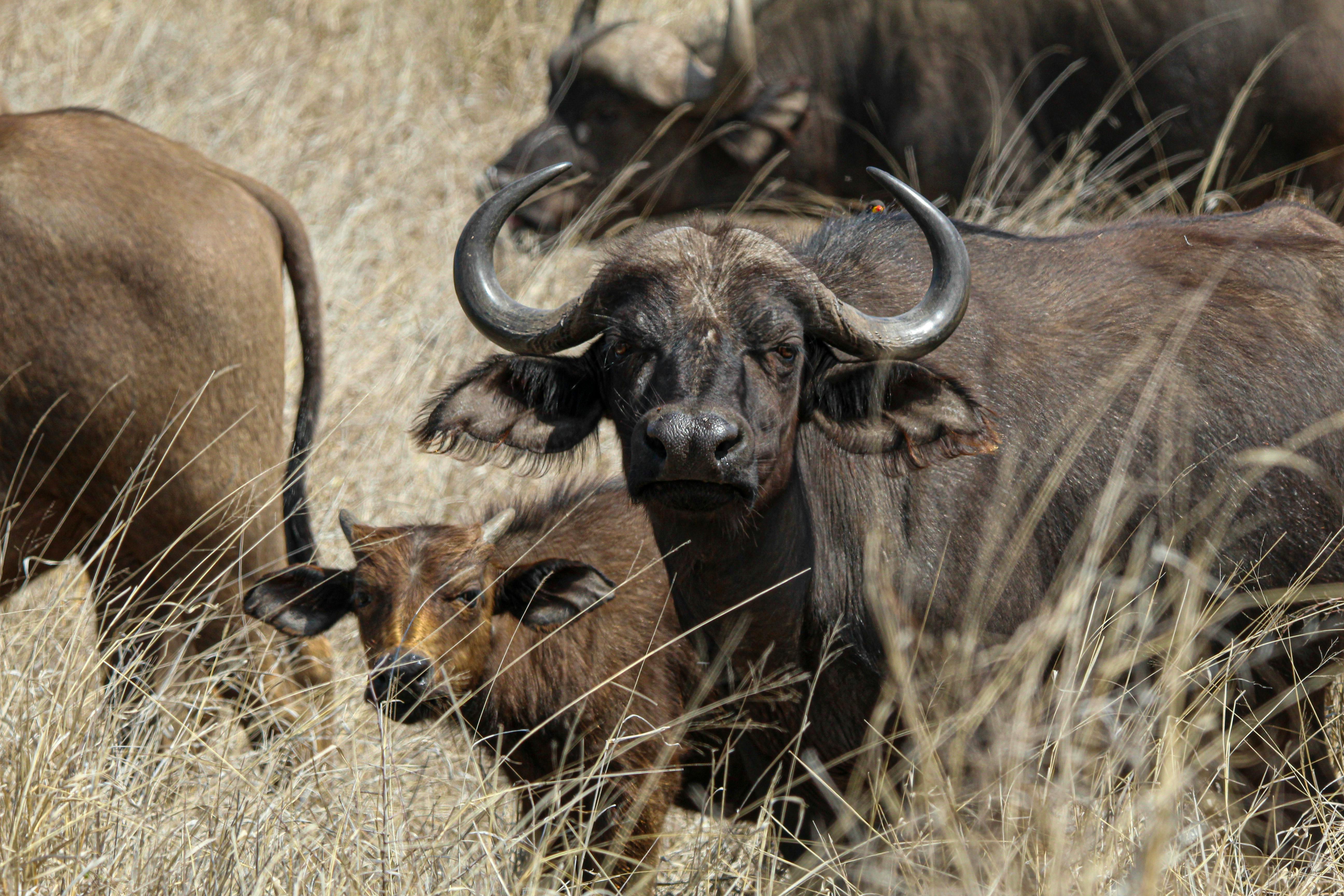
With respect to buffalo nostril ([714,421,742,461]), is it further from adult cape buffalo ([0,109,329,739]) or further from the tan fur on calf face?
adult cape buffalo ([0,109,329,739])

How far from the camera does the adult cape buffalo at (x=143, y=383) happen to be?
4.33m

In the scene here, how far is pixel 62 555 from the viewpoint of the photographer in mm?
4660

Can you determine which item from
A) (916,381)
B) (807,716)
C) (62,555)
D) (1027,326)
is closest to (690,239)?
(916,381)

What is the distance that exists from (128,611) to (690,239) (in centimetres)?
251

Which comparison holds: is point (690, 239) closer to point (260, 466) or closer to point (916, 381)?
point (916, 381)

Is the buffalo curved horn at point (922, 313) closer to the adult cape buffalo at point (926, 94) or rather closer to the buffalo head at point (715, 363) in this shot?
the buffalo head at point (715, 363)

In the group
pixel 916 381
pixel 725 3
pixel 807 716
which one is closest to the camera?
pixel 916 381

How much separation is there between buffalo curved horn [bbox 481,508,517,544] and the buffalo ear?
24 centimetres

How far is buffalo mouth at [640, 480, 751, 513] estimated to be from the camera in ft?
10.3

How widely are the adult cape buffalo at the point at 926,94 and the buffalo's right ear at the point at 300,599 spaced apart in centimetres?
352

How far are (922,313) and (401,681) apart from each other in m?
1.70

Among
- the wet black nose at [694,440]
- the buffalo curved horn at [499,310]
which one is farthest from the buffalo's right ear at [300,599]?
the wet black nose at [694,440]

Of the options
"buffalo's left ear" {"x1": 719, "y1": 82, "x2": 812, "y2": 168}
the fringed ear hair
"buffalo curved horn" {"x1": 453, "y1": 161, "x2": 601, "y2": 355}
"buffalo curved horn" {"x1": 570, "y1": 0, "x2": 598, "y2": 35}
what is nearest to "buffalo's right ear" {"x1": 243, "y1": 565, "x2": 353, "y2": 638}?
the fringed ear hair

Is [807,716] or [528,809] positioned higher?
[807,716]
